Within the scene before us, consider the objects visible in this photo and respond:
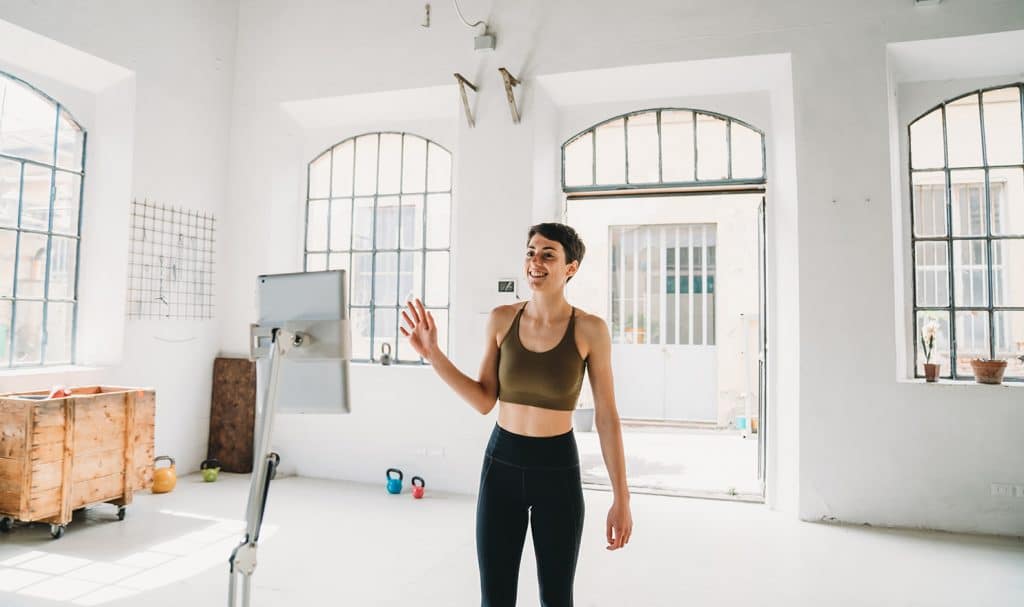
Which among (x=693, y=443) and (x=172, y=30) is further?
(x=693, y=443)

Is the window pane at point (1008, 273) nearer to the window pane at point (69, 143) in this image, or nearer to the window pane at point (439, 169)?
the window pane at point (439, 169)

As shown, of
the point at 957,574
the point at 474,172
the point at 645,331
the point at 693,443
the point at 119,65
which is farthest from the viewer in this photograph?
the point at 645,331

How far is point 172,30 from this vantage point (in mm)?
4891

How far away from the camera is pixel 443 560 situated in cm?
330

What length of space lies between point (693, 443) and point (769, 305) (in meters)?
2.81

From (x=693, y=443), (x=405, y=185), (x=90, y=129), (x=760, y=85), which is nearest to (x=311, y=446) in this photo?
(x=405, y=185)

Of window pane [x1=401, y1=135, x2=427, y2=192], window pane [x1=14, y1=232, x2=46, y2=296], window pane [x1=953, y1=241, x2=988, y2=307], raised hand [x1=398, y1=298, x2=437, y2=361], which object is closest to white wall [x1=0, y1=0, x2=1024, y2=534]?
window pane [x1=401, y1=135, x2=427, y2=192]

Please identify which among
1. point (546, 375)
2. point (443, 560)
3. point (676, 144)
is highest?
point (676, 144)

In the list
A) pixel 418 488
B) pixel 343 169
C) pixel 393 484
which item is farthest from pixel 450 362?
pixel 343 169

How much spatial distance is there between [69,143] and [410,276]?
2747 mm

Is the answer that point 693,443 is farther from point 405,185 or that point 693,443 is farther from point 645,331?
point 405,185

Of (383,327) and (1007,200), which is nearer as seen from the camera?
(1007,200)

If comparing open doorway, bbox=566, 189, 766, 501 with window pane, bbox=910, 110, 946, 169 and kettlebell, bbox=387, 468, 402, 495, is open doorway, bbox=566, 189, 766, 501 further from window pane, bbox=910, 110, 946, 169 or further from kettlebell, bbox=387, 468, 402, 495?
kettlebell, bbox=387, 468, 402, 495

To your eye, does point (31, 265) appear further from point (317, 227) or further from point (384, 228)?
point (384, 228)
